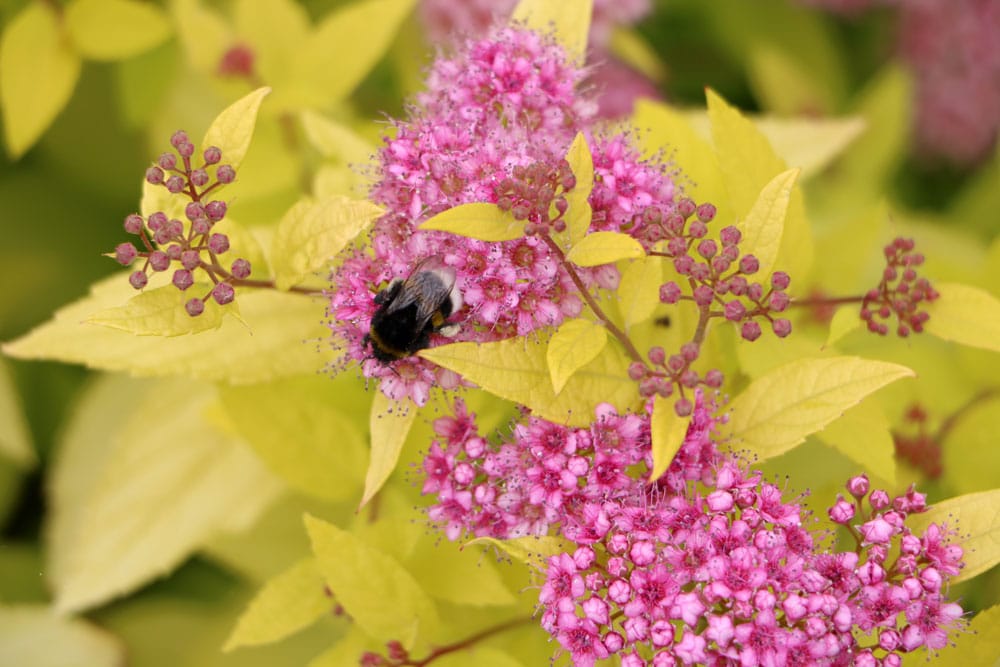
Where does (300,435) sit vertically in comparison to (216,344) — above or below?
below

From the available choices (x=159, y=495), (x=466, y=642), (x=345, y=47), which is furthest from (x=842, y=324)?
(x=159, y=495)

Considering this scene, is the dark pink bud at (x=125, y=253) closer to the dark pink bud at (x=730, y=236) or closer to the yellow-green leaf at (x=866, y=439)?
the dark pink bud at (x=730, y=236)

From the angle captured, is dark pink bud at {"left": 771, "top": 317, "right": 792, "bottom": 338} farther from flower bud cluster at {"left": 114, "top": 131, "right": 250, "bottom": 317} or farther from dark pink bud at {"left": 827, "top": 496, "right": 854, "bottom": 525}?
flower bud cluster at {"left": 114, "top": 131, "right": 250, "bottom": 317}

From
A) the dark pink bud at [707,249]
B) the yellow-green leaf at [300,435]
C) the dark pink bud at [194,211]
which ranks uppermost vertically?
the dark pink bud at [194,211]

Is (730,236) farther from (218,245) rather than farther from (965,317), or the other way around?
(218,245)

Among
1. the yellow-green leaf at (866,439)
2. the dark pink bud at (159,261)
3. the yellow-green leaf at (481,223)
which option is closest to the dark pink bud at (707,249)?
the yellow-green leaf at (481,223)

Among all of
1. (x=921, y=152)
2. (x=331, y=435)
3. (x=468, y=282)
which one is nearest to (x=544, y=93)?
(x=468, y=282)

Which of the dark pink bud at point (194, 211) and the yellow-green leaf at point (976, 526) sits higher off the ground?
the dark pink bud at point (194, 211)

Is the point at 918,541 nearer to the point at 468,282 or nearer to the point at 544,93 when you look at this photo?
the point at 468,282
